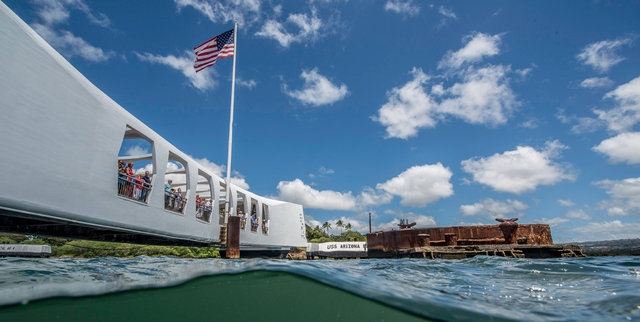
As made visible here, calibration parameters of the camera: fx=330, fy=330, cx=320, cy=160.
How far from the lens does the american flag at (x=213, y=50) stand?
1942 centimetres

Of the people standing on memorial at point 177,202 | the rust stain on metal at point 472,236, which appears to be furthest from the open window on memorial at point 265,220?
the people standing on memorial at point 177,202

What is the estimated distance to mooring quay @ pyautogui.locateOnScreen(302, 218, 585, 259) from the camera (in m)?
17.1

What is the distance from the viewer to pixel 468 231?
21.8 m

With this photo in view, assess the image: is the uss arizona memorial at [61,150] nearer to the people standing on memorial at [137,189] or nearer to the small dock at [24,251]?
the people standing on memorial at [137,189]

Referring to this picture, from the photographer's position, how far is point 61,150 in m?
10.3

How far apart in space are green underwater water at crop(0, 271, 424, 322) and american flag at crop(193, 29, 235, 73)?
16.4 metres

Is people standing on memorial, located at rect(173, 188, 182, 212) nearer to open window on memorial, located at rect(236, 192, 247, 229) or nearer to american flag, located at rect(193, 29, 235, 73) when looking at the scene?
open window on memorial, located at rect(236, 192, 247, 229)

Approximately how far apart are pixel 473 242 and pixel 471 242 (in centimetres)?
11

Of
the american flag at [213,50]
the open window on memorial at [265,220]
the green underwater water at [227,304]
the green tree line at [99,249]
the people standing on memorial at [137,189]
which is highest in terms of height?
the american flag at [213,50]

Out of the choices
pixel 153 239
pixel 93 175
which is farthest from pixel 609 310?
pixel 153 239

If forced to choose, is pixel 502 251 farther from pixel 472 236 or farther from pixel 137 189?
pixel 137 189

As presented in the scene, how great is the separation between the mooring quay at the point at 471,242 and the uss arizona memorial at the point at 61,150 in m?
13.9

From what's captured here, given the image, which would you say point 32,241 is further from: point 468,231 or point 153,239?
point 468,231

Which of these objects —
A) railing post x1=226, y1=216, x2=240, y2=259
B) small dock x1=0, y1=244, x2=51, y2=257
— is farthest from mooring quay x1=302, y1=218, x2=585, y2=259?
small dock x1=0, y1=244, x2=51, y2=257
